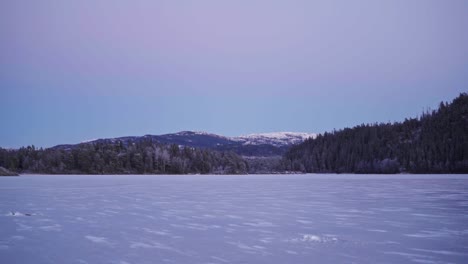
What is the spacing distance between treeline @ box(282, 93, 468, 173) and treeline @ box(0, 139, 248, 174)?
36345 millimetres

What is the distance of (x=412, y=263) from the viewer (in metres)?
9.64

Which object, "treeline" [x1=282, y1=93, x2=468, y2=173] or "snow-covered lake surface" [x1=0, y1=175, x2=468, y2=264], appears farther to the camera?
"treeline" [x1=282, y1=93, x2=468, y2=173]

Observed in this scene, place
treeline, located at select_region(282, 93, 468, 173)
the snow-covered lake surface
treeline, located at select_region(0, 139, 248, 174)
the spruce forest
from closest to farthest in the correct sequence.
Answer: the snow-covered lake surface < treeline, located at select_region(0, 139, 248, 174) < the spruce forest < treeline, located at select_region(282, 93, 468, 173)

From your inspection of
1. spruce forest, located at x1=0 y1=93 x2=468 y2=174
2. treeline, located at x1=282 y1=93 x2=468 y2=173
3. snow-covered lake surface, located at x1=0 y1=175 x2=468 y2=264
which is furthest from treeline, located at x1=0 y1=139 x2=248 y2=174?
snow-covered lake surface, located at x1=0 y1=175 x2=468 y2=264

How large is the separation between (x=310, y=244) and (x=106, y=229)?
23.5 feet

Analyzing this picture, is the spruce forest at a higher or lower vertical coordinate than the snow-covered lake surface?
higher

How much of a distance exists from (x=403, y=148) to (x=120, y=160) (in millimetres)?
102409

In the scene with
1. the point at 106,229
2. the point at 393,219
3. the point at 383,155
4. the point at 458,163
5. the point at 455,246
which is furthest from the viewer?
the point at 383,155

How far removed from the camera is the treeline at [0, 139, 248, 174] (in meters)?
137

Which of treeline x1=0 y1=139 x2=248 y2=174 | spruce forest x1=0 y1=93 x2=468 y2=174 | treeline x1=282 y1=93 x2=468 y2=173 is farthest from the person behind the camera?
treeline x1=282 y1=93 x2=468 y2=173

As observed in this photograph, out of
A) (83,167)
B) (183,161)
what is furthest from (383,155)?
(83,167)

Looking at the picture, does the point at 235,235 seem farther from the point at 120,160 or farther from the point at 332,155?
the point at 332,155

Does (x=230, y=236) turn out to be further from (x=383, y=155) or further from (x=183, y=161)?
(x=383, y=155)

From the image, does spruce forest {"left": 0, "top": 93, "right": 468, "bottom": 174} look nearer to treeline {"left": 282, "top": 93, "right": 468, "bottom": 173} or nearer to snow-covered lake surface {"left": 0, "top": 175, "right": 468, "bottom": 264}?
treeline {"left": 282, "top": 93, "right": 468, "bottom": 173}
